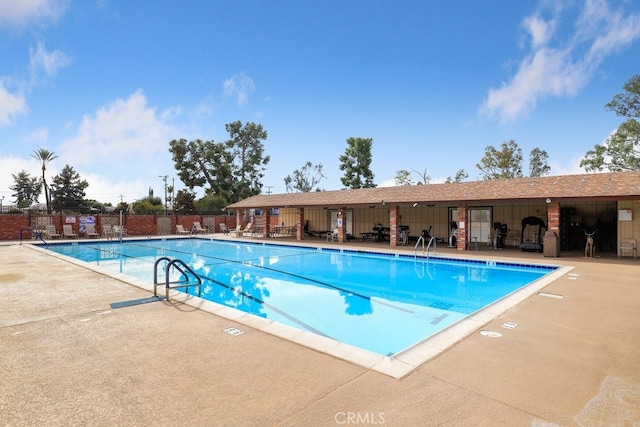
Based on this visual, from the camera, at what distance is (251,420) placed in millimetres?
2586

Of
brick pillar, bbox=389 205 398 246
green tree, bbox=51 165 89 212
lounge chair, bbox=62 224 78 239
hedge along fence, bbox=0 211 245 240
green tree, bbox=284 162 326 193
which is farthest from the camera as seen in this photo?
green tree, bbox=284 162 326 193

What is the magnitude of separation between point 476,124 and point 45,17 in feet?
82.6

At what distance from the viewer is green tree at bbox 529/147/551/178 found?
38219 millimetres

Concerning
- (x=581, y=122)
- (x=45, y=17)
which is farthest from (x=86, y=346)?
(x=581, y=122)

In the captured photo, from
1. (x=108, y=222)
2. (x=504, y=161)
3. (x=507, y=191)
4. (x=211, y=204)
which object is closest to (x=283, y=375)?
(x=507, y=191)

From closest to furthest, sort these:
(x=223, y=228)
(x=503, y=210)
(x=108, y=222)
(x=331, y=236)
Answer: (x=503, y=210) < (x=331, y=236) < (x=108, y=222) < (x=223, y=228)

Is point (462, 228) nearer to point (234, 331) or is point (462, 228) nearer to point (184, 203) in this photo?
point (234, 331)

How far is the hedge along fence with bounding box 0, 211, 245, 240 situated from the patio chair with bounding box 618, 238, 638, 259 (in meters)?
24.1

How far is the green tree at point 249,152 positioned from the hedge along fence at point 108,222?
46.3 ft

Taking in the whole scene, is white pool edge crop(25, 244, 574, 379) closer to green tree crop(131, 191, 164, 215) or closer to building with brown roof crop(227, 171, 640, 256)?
building with brown roof crop(227, 171, 640, 256)

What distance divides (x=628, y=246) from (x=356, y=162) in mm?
28593

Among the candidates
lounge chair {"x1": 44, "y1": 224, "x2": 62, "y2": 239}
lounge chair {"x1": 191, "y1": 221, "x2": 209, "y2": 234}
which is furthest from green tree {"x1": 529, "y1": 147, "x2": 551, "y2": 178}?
lounge chair {"x1": 44, "y1": 224, "x2": 62, "y2": 239}

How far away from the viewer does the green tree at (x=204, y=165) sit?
40.0m

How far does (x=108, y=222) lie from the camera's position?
2341 centimetres
